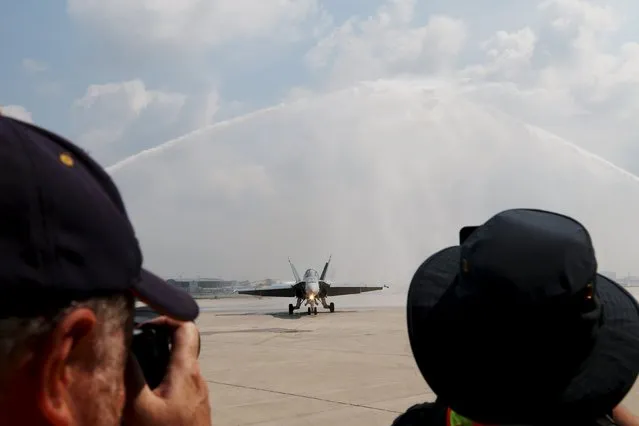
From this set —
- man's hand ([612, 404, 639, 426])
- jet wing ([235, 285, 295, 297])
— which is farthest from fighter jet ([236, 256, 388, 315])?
man's hand ([612, 404, 639, 426])

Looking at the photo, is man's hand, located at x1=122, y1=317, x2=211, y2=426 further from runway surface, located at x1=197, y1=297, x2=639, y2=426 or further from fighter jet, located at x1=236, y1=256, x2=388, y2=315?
fighter jet, located at x1=236, y1=256, x2=388, y2=315

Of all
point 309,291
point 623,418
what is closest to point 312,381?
A: point 623,418

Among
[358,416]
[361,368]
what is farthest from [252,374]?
[358,416]

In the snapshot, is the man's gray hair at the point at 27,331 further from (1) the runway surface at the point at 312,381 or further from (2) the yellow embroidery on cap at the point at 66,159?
(1) the runway surface at the point at 312,381

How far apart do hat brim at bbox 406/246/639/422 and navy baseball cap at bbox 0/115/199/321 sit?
74 centimetres

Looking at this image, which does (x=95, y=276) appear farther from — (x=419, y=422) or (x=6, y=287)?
(x=419, y=422)

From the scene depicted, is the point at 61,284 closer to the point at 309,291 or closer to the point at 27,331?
the point at 27,331

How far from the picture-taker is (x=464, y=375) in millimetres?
1396

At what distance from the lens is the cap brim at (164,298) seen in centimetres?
111

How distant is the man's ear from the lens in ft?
2.98

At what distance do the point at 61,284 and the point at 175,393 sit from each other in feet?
1.16

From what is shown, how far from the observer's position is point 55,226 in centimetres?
94

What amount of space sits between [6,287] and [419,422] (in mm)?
1334

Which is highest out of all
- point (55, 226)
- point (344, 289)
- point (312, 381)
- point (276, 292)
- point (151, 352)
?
point (55, 226)
